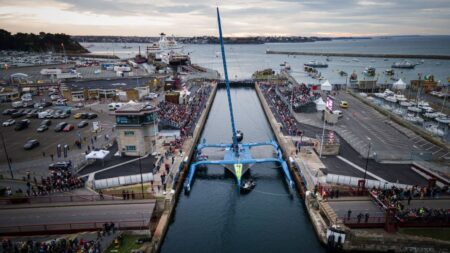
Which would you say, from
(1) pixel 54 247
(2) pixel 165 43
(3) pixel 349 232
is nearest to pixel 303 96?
(3) pixel 349 232

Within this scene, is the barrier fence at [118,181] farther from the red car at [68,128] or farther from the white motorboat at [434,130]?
the white motorboat at [434,130]

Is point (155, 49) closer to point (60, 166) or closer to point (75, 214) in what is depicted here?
point (60, 166)

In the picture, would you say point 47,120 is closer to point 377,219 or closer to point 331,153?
point 331,153

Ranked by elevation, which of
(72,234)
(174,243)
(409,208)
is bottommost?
(174,243)

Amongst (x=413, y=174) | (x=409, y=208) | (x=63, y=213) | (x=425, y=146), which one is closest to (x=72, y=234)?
(x=63, y=213)

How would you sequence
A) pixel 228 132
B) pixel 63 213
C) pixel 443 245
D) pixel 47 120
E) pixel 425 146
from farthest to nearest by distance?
pixel 228 132 → pixel 47 120 → pixel 425 146 → pixel 63 213 → pixel 443 245

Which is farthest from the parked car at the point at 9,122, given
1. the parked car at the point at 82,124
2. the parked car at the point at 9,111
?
the parked car at the point at 82,124
